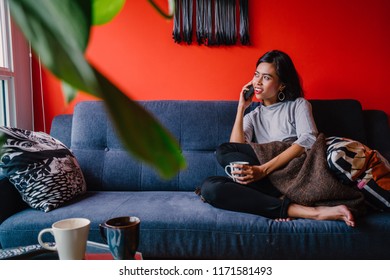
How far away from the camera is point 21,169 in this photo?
154 centimetres

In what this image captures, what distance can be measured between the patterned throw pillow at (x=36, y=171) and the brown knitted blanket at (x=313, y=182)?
0.95m

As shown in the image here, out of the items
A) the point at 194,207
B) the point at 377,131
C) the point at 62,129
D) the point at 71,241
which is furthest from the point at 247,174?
the point at 62,129

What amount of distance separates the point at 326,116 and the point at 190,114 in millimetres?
763

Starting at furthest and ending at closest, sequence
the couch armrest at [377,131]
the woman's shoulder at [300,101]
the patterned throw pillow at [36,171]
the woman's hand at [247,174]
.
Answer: the couch armrest at [377,131] → the woman's shoulder at [300,101] → the woman's hand at [247,174] → the patterned throw pillow at [36,171]

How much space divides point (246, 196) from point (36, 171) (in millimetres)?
914

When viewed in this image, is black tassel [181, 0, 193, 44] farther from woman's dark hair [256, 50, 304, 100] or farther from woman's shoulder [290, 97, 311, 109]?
woman's shoulder [290, 97, 311, 109]

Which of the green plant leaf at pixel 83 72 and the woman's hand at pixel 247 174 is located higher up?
the green plant leaf at pixel 83 72

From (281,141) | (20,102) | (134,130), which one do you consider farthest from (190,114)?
(134,130)

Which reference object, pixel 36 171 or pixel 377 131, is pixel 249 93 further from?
pixel 36 171

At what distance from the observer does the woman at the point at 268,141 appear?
1.53 meters

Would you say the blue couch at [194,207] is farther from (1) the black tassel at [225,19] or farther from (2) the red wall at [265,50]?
(1) the black tassel at [225,19]

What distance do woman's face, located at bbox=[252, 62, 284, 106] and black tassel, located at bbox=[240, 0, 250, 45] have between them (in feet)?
1.14

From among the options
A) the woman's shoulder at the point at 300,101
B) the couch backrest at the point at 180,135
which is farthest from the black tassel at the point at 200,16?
the woman's shoulder at the point at 300,101
